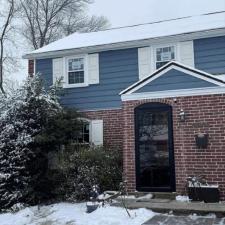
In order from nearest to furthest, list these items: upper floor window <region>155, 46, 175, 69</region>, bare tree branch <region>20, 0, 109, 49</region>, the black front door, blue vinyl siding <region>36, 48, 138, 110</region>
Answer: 1. the black front door
2. upper floor window <region>155, 46, 175, 69</region>
3. blue vinyl siding <region>36, 48, 138, 110</region>
4. bare tree branch <region>20, 0, 109, 49</region>

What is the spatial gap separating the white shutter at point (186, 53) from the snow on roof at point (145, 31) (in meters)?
0.44

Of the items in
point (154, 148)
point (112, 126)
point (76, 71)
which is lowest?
point (154, 148)

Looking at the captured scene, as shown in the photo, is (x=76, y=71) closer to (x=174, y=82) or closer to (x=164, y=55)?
(x=164, y=55)

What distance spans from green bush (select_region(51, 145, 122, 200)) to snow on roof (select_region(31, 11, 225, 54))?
4.61 meters

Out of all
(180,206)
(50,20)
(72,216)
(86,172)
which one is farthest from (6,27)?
(180,206)

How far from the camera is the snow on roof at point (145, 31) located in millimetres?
14070

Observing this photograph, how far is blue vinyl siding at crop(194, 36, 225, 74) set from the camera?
43.2 ft

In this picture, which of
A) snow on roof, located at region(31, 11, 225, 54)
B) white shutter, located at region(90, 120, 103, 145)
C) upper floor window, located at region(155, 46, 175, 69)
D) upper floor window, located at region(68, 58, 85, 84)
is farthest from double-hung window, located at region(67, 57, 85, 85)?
upper floor window, located at region(155, 46, 175, 69)

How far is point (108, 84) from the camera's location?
1454 cm

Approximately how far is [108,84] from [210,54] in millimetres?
3735

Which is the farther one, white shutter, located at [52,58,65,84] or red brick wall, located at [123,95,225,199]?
white shutter, located at [52,58,65,84]

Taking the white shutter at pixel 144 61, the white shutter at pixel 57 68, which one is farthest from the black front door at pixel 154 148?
the white shutter at pixel 57 68

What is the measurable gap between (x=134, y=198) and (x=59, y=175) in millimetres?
2860

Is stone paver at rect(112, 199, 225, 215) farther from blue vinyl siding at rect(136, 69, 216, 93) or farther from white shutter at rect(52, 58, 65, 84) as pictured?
white shutter at rect(52, 58, 65, 84)
